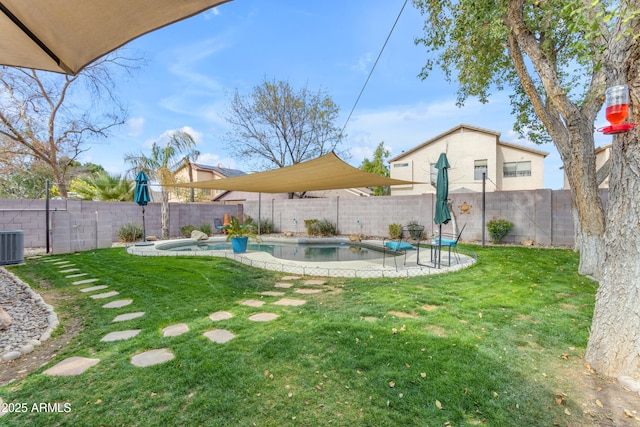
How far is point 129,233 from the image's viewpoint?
440 inches

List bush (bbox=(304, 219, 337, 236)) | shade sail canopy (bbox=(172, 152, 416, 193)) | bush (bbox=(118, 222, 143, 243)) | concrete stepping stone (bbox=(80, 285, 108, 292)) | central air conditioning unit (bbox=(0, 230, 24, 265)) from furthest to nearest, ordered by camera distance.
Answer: bush (bbox=(304, 219, 337, 236)) < bush (bbox=(118, 222, 143, 243)) < shade sail canopy (bbox=(172, 152, 416, 193)) < central air conditioning unit (bbox=(0, 230, 24, 265)) < concrete stepping stone (bbox=(80, 285, 108, 292))

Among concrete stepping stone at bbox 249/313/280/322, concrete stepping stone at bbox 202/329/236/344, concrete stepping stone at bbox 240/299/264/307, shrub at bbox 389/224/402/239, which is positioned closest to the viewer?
concrete stepping stone at bbox 202/329/236/344

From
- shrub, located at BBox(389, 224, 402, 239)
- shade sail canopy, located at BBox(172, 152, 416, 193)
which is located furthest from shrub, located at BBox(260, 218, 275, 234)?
shrub, located at BBox(389, 224, 402, 239)

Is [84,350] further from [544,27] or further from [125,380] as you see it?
[544,27]

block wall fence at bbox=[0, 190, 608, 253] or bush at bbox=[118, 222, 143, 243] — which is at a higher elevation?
block wall fence at bbox=[0, 190, 608, 253]

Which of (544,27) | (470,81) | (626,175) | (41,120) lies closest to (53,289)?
(626,175)

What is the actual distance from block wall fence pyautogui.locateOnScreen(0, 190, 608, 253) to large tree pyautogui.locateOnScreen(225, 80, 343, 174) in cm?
490

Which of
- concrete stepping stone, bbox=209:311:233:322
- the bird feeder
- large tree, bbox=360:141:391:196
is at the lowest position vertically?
concrete stepping stone, bbox=209:311:233:322

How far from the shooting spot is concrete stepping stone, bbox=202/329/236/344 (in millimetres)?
2871

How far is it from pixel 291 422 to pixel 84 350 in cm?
226

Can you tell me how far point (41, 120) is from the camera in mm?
12398

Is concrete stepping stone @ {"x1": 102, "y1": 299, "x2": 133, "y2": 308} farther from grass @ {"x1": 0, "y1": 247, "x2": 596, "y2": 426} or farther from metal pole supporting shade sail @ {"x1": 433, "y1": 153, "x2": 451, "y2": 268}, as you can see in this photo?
metal pole supporting shade sail @ {"x1": 433, "y1": 153, "x2": 451, "y2": 268}

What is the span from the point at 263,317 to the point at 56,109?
15.2 meters

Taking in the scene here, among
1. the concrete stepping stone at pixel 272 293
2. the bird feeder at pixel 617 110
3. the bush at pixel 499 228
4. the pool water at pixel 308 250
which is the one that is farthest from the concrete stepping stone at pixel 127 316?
the bush at pixel 499 228
